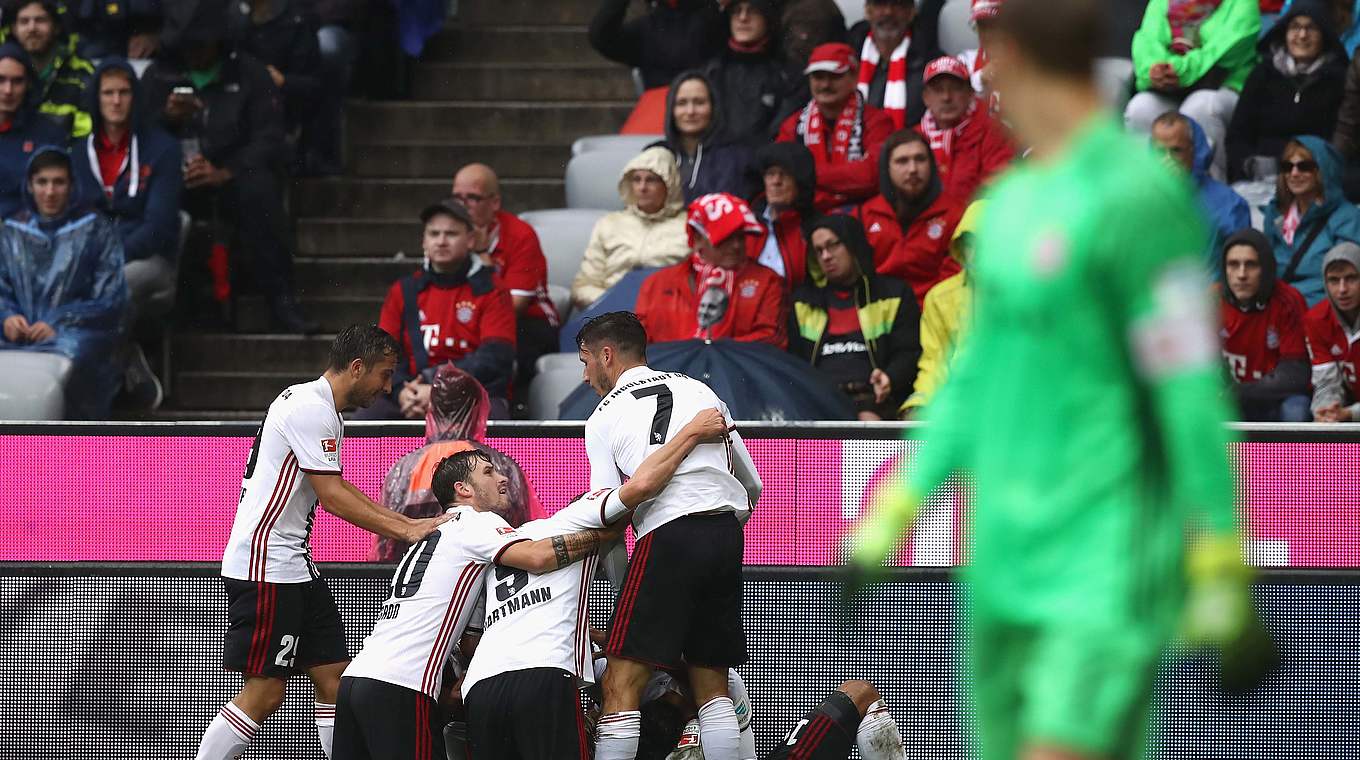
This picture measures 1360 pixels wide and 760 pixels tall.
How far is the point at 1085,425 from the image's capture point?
331cm

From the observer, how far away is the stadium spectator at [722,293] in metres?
8.76

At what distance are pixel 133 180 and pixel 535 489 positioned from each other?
14.1ft

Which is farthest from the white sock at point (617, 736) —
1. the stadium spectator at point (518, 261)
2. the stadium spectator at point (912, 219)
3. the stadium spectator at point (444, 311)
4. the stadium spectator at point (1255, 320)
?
the stadium spectator at point (1255, 320)

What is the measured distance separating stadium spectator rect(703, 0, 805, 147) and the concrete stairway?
1.78 meters

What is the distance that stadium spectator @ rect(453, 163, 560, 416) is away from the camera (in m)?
9.53

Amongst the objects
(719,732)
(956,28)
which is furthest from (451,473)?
(956,28)

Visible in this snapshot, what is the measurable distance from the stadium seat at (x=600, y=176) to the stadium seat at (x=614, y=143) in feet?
0.10

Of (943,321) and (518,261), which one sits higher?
(518,261)

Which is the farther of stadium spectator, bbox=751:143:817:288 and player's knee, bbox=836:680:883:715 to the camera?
stadium spectator, bbox=751:143:817:288

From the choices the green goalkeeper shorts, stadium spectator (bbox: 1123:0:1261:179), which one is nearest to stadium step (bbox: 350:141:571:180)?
stadium spectator (bbox: 1123:0:1261:179)

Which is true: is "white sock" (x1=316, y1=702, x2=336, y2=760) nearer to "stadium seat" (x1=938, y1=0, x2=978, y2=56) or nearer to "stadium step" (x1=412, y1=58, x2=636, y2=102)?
"stadium seat" (x1=938, y1=0, x2=978, y2=56)

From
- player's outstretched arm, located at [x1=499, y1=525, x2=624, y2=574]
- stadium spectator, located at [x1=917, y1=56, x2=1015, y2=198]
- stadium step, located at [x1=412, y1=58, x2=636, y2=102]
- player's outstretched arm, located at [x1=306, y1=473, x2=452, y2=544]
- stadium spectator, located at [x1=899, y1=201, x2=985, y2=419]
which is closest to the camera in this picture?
player's outstretched arm, located at [x1=499, y1=525, x2=624, y2=574]

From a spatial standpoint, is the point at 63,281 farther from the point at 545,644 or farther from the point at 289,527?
the point at 545,644

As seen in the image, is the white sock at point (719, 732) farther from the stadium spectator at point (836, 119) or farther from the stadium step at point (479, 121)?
the stadium step at point (479, 121)
